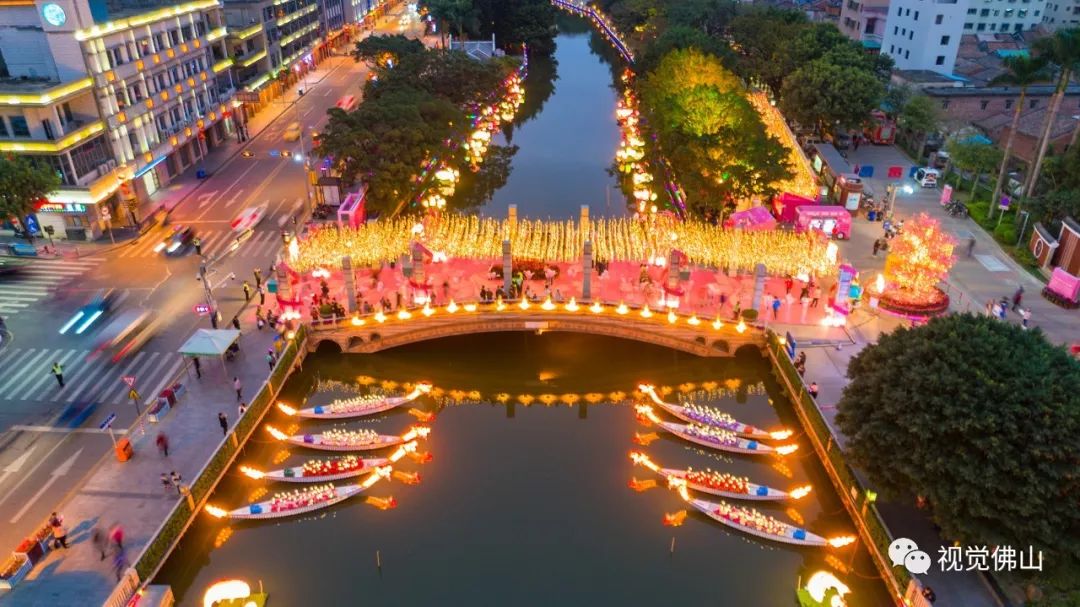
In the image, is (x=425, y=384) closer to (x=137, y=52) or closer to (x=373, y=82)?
(x=137, y=52)

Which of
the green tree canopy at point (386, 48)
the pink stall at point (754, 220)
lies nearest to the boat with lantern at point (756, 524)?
the pink stall at point (754, 220)

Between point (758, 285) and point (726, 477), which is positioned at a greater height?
point (758, 285)

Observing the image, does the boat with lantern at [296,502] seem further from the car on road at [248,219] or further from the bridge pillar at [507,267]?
the car on road at [248,219]

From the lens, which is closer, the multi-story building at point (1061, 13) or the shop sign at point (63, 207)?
the shop sign at point (63, 207)

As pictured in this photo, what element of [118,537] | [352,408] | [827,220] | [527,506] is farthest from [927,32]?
[118,537]

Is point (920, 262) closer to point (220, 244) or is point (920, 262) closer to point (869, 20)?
point (220, 244)

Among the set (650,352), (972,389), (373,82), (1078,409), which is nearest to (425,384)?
(650,352)
